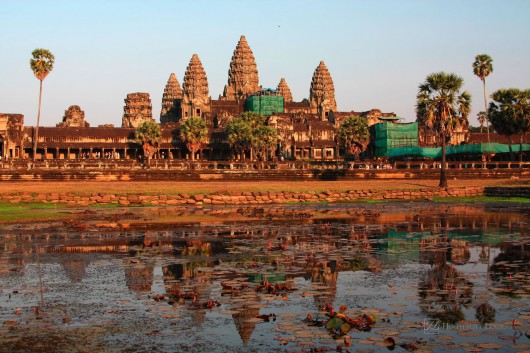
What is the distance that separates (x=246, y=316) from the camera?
12.1 meters

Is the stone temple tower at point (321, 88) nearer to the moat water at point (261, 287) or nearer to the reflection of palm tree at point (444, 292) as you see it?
the moat water at point (261, 287)

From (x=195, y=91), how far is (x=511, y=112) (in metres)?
72.4

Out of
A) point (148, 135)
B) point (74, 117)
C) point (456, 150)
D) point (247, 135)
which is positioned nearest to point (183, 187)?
point (456, 150)

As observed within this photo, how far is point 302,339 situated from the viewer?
10602 millimetres

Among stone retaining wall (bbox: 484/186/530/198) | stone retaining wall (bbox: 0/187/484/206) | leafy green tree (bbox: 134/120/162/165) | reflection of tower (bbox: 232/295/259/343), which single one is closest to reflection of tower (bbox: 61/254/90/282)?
reflection of tower (bbox: 232/295/259/343)

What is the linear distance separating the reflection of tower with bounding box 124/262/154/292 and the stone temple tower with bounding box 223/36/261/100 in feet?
414

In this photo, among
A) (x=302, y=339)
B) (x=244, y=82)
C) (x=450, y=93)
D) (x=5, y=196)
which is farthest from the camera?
(x=244, y=82)

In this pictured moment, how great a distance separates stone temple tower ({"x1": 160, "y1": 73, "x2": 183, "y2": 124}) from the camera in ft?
484

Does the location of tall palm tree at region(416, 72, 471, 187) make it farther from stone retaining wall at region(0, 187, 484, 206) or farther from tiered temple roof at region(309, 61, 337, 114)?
tiered temple roof at region(309, 61, 337, 114)

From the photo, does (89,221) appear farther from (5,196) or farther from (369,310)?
(369,310)

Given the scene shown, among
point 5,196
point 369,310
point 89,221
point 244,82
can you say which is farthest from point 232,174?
point 244,82

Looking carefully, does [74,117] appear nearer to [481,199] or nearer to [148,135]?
[148,135]

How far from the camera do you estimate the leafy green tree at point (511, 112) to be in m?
74.8

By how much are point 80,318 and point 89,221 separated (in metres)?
18.1
